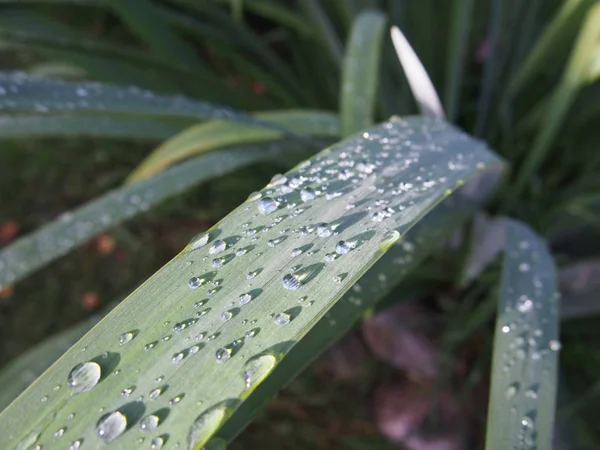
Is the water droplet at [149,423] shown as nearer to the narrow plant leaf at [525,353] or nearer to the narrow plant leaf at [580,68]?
the narrow plant leaf at [525,353]

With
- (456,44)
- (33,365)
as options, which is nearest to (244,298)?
(33,365)

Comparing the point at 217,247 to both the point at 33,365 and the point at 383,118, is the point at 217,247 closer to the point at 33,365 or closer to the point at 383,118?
the point at 33,365

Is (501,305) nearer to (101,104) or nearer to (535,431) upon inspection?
(535,431)

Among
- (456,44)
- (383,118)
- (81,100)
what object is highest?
(81,100)

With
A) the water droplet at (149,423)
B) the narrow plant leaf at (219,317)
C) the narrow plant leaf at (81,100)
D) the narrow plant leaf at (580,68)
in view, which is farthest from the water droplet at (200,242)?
the narrow plant leaf at (580,68)

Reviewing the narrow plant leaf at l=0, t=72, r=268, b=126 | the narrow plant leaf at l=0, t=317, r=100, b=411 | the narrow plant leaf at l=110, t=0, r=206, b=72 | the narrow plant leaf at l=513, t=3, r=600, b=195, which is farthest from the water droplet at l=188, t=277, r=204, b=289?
the narrow plant leaf at l=110, t=0, r=206, b=72

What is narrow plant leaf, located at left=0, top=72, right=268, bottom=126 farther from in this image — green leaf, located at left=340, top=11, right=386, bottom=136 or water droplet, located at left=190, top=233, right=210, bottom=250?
water droplet, located at left=190, top=233, right=210, bottom=250

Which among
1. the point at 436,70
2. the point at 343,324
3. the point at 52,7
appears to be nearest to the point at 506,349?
the point at 343,324
